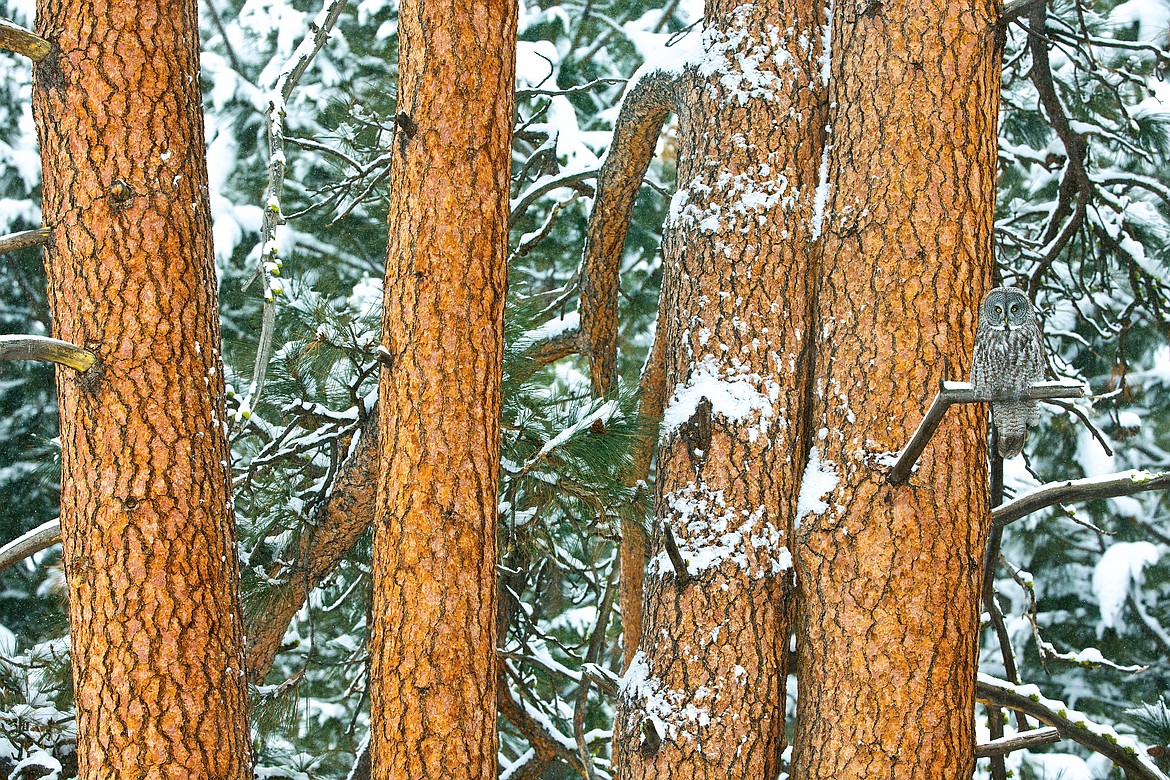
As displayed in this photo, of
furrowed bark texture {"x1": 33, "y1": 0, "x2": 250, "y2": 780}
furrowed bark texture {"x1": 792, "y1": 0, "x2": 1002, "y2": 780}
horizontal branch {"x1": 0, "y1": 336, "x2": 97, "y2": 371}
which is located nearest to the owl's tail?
furrowed bark texture {"x1": 792, "y1": 0, "x2": 1002, "y2": 780}

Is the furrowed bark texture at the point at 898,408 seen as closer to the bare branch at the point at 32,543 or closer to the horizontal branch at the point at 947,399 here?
the horizontal branch at the point at 947,399

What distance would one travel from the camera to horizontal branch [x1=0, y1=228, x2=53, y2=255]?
1.95m

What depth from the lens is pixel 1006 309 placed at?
1.56 m

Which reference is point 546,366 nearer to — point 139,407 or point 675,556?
point 675,556

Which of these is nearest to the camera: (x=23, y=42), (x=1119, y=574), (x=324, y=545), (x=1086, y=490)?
(x=23, y=42)

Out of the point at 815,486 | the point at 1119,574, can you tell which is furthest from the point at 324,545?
the point at 1119,574

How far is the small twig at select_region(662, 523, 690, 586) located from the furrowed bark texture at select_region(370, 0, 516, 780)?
37 cm

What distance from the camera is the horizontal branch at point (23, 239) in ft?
6.40

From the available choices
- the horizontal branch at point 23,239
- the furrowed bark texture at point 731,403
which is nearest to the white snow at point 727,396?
the furrowed bark texture at point 731,403

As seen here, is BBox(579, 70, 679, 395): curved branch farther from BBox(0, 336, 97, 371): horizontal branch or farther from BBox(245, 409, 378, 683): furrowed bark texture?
BBox(0, 336, 97, 371): horizontal branch

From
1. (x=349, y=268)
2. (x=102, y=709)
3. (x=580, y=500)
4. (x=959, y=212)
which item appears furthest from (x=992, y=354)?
(x=349, y=268)

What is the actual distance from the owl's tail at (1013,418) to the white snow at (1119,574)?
5178 millimetres

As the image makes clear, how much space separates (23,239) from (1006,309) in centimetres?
184

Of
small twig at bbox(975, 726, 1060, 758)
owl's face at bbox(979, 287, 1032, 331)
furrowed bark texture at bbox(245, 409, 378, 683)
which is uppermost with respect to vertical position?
owl's face at bbox(979, 287, 1032, 331)
